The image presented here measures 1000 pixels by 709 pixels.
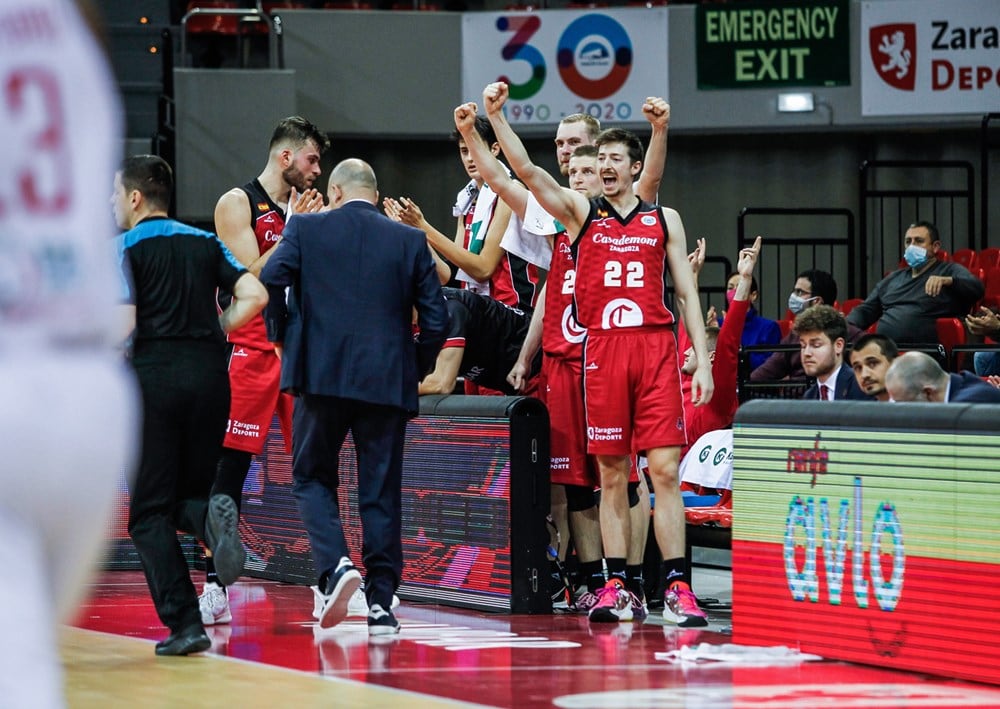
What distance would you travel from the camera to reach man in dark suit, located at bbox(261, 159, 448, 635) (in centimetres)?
668

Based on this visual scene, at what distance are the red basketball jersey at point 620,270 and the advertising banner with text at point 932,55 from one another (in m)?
10.2

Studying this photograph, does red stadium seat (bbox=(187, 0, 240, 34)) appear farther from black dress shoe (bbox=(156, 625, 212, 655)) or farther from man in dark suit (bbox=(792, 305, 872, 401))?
black dress shoe (bbox=(156, 625, 212, 655))

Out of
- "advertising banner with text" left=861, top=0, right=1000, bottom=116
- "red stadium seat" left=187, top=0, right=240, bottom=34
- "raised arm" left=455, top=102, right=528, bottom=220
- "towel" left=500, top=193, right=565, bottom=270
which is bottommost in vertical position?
"towel" left=500, top=193, right=565, bottom=270

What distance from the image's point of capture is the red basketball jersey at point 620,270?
7293mm

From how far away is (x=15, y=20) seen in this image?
186cm

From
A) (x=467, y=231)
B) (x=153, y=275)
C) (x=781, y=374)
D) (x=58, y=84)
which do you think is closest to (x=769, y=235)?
(x=781, y=374)

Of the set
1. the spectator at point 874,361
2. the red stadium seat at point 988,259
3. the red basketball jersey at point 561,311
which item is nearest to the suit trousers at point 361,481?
the red basketball jersey at point 561,311

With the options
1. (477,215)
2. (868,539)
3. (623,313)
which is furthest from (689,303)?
(868,539)

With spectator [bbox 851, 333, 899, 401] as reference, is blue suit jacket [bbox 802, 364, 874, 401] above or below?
below

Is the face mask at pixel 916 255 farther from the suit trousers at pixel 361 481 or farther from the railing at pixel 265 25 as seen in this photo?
the railing at pixel 265 25

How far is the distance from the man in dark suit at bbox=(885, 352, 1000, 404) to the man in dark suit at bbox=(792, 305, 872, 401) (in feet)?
4.34

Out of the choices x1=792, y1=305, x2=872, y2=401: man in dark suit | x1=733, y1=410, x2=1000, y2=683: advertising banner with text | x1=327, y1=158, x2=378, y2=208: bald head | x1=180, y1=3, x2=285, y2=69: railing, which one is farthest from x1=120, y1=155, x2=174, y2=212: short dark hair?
x1=180, y1=3, x2=285, y2=69: railing

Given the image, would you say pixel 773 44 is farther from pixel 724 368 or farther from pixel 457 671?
pixel 457 671

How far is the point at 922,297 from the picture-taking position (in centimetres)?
1163
